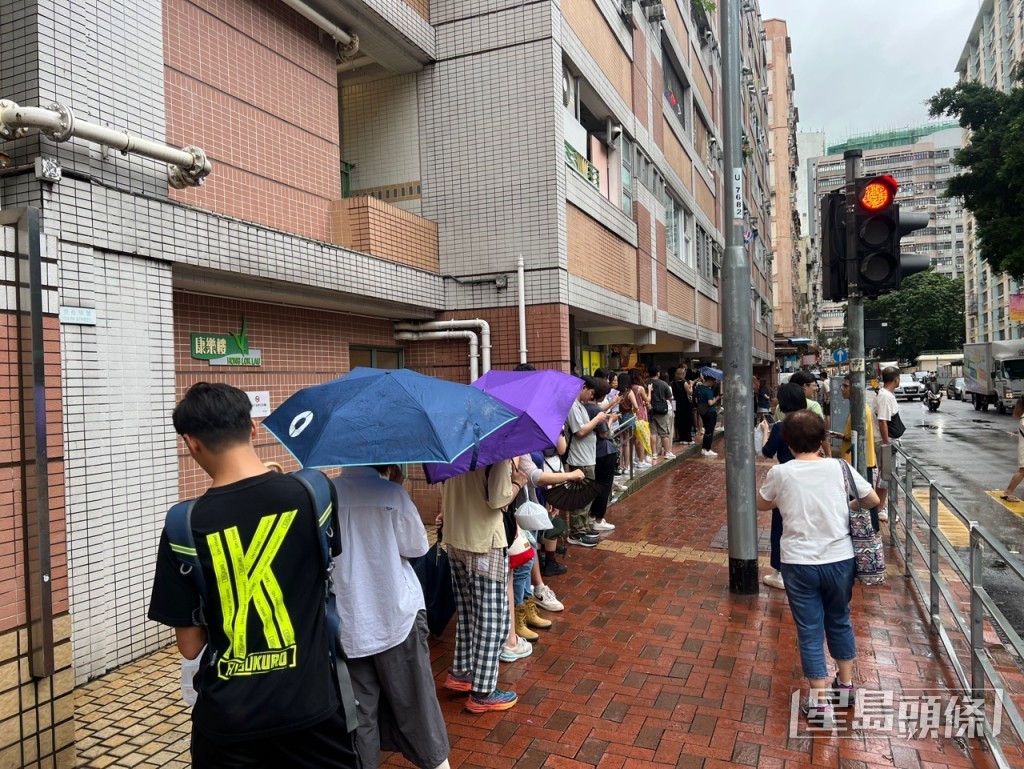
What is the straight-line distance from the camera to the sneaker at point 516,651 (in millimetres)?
4309

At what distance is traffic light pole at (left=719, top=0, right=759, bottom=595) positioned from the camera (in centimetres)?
538

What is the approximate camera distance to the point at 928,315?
226 feet

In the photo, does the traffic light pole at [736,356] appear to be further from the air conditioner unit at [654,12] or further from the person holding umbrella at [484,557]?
the air conditioner unit at [654,12]

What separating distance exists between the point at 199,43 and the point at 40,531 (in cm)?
430

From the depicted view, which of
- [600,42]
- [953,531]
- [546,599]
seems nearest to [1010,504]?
[953,531]

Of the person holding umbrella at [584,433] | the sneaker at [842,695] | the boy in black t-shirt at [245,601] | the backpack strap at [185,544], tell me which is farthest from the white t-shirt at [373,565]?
the person holding umbrella at [584,433]

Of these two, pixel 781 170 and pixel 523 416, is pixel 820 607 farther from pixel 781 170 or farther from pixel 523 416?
pixel 781 170

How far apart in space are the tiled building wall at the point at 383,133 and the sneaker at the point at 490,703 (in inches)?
247

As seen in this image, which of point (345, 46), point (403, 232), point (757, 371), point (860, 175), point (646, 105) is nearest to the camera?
point (860, 175)

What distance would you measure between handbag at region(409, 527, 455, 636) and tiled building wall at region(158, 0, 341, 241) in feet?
10.7

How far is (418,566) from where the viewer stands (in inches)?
158

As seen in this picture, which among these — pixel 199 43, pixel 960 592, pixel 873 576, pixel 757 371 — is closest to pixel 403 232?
pixel 199 43

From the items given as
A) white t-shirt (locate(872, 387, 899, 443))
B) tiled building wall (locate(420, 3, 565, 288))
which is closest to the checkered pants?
tiled building wall (locate(420, 3, 565, 288))

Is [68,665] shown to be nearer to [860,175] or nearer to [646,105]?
[860,175]
